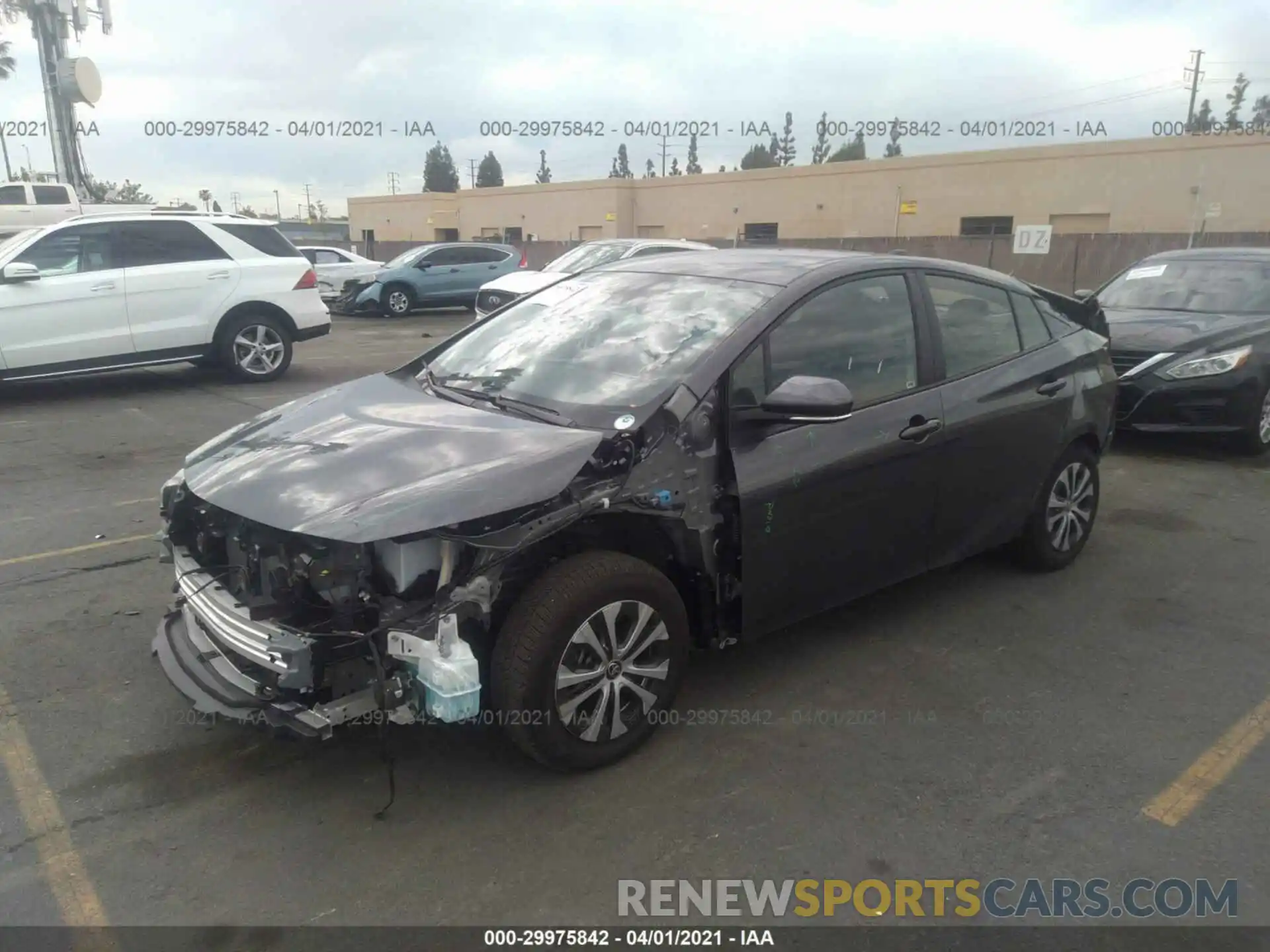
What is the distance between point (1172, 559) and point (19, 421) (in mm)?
9192

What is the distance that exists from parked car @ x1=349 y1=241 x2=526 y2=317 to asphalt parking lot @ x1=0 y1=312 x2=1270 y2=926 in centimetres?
1544

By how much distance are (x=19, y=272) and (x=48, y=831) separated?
7.53 meters

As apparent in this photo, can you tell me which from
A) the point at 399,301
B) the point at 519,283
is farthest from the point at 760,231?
the point at 519,283

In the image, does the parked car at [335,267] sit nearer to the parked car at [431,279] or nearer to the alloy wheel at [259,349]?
the parked car at [431,279]

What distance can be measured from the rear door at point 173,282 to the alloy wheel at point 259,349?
36 centimetres

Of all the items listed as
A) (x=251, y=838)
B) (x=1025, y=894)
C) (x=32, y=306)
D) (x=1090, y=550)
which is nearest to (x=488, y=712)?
(x=251, y=838)

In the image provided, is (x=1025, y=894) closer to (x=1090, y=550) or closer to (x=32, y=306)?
(x=1090, y=550)

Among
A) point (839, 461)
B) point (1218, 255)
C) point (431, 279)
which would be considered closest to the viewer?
point (839, 461)

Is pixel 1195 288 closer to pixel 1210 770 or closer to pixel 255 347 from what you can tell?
pixel 1210 770

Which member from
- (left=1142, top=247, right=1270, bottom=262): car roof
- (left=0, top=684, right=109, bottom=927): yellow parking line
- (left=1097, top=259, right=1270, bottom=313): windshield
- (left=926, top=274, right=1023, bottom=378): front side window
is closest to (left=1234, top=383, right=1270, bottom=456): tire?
(left=1097, top=259, right=1270, bottom=313): windshield

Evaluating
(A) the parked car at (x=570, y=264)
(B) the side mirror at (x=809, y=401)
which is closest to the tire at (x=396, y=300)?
(A) the parked car at (x=570, y=264)

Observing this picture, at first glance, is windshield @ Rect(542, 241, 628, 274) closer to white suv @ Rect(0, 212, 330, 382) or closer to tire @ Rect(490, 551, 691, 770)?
white suv @ Rect(0, 212, 330, 382)

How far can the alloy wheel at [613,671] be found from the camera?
120 inches

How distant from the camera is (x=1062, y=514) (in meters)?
4.97
